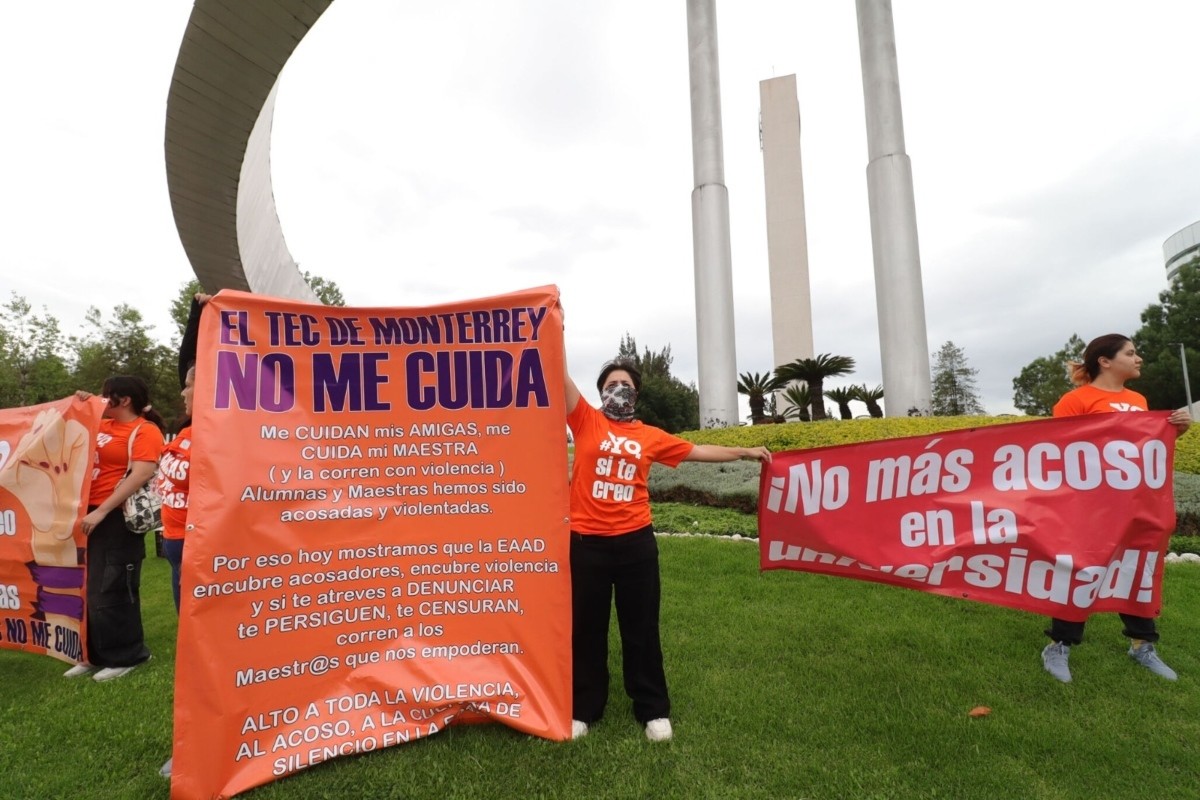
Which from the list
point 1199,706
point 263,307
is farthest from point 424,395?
point 1199,706

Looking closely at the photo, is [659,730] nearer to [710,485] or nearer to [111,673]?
[111,673]

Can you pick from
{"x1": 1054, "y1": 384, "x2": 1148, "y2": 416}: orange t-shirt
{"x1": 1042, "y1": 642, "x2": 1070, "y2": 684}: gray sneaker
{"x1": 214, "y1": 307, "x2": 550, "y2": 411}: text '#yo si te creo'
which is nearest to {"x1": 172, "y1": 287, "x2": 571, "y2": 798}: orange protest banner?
{"x1": 214, "y1": 307, "x2": 550, "y2": 411}: text '#yo si te creo'

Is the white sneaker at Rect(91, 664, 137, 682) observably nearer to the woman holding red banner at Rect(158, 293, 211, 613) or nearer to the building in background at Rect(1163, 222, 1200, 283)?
the woman holding red banner at Rect(158, 293, 211, 613)

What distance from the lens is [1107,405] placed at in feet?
12.7

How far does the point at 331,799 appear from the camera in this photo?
2.74 m

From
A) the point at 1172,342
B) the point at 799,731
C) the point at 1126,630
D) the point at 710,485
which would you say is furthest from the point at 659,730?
the point at 1172,342

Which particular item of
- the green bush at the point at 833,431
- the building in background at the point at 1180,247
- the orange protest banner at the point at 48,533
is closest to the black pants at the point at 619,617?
the orange protest banner at the point at 48,533

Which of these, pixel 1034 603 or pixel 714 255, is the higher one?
pixel 714 255

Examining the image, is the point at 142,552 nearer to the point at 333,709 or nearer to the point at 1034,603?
the point at 333,709

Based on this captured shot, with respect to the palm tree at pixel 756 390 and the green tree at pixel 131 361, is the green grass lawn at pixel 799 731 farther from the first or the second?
the green tree at pixel 131 361

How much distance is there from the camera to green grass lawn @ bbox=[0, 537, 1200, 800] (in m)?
2.85

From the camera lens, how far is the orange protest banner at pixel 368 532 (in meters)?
2.87

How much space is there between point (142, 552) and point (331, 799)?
2746 millimetres

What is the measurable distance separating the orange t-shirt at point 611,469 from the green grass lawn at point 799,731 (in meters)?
1.09
